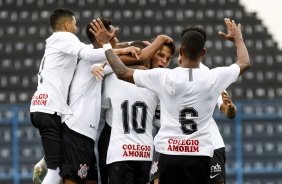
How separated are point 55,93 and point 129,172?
97 centimetres

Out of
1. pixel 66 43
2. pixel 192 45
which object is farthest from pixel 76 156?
pixel 192 45

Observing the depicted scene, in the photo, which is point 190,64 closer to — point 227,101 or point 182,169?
point 182,169

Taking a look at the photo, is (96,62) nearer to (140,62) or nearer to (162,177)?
(140,62)

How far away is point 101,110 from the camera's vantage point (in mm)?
7984

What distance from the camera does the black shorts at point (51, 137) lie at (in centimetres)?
774

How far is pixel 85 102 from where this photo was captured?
7.85 meters

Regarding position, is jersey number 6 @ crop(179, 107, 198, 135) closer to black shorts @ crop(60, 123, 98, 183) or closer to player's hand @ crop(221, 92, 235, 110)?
player's hand @ crop(221, 92, 235, 110)

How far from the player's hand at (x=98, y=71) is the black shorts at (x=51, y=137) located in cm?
62

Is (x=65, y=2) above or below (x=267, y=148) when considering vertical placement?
above

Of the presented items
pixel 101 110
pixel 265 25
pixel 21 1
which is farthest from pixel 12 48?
pixel 101 110

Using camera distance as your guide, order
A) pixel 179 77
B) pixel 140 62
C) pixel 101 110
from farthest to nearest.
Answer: pixel 101 110, pixel 140 62, pixel 179 77

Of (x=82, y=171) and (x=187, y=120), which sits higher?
(x=187, y=120)

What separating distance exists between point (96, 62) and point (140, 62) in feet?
1.63

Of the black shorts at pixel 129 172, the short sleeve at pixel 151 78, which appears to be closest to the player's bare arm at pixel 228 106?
the black shorts at pixel 129 172
